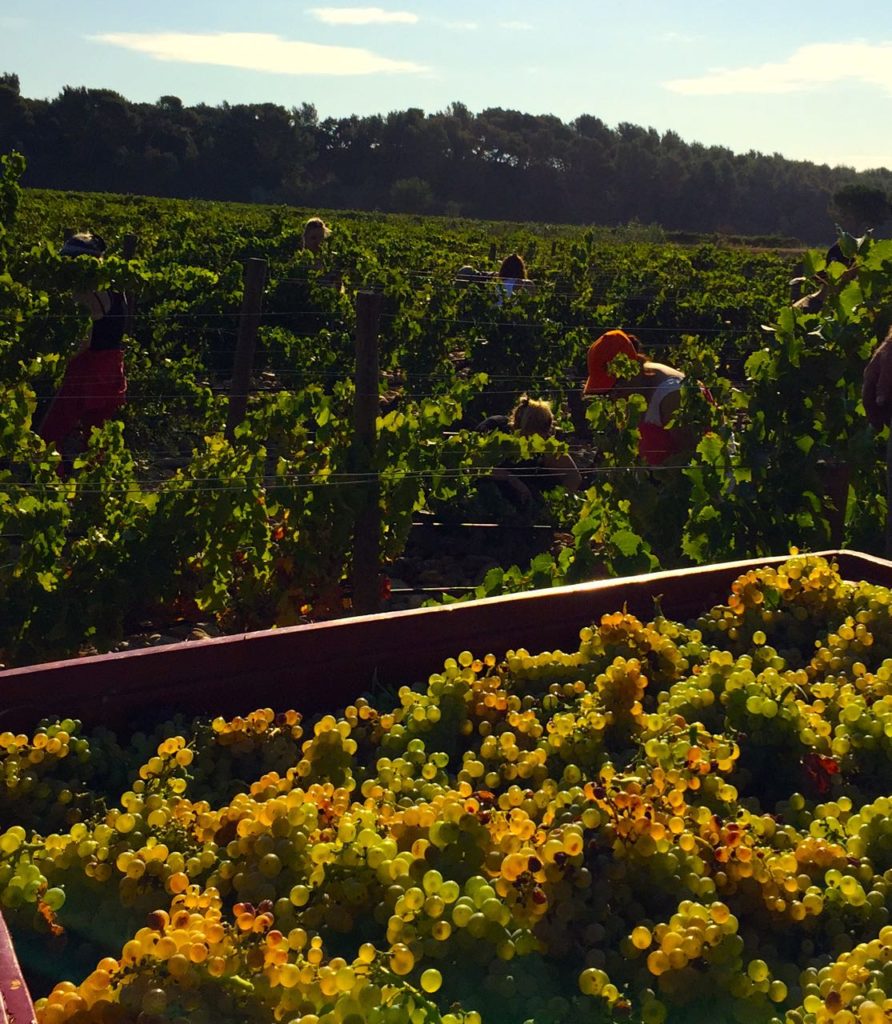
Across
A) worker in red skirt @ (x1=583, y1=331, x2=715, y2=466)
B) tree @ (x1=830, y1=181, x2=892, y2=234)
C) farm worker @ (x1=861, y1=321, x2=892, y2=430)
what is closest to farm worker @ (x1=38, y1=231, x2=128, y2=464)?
worker in red skirt @ (x1=583, y1=331, x2=715, y2=466)

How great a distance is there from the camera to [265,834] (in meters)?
1.55

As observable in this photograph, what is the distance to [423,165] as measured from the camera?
11606 cm

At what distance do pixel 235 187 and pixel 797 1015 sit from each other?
101181 mm

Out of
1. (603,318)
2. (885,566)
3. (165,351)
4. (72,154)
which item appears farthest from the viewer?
(72,154)

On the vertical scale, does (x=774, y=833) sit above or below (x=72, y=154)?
below

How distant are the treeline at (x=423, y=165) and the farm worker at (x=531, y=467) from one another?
8449 centimetres

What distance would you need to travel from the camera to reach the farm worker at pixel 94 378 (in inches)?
334

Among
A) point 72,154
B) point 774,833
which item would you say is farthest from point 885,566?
point 72,154

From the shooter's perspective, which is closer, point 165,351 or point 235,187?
point 165,351

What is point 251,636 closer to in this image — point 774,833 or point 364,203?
point 774,833

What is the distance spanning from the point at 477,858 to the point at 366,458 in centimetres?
493

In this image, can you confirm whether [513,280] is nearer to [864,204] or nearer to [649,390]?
[649,390]

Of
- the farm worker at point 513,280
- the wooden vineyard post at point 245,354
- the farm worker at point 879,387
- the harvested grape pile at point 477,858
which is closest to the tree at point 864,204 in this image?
the farm worker at point 513,280

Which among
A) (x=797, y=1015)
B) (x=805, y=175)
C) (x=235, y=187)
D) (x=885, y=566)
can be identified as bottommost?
(x=797, y=1015)
